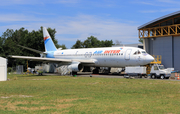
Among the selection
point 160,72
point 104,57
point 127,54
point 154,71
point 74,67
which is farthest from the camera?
point 74,67

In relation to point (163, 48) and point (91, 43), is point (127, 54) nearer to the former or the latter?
point (163, 48)

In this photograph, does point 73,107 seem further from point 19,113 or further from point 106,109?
point 19,113

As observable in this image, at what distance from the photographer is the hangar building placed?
39.8m

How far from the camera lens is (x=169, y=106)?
32.7 feet

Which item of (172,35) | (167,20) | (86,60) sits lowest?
(86,60)

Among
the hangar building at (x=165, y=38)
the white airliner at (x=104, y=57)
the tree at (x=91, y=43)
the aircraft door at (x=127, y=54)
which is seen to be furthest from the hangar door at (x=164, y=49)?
the tree at (x=91, y=43)

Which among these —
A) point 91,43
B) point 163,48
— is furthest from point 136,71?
point 91,43

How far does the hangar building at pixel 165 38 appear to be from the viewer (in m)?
39.8

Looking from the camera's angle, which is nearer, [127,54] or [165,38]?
[127,54]

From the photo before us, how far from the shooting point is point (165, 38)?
4141cm

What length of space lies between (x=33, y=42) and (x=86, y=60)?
35.7m

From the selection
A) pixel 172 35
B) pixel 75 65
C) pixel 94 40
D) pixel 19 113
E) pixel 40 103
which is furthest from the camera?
pixel 94 40

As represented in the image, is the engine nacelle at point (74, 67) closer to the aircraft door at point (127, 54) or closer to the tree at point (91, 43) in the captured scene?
the aircraft door at point (127, 54)

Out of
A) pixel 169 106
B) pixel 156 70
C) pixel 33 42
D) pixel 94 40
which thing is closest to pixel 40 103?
pixel 169 106
